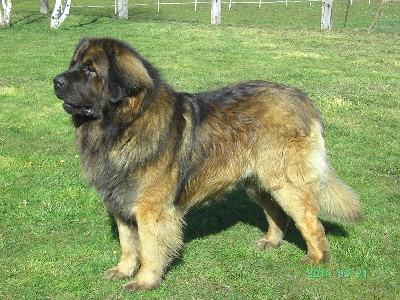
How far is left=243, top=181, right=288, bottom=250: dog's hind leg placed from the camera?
6.04 meters

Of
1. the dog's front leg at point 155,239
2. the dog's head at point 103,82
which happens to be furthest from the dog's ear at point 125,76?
the dog's front leg at point 155,239

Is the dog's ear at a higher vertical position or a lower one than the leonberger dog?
higher

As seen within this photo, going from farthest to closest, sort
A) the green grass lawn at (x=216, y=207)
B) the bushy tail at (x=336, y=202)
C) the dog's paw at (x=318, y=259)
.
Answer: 1. the bushy tail at (x=336, y=202)
2. the dog's paw at (x=318, y=259)
3. the green grass lawn at (x=216, y=207)

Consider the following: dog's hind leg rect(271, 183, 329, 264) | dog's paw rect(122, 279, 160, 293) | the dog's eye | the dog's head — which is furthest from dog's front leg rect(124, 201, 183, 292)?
the dog's eye

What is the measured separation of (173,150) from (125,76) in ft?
2.67

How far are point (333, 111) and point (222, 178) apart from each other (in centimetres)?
679

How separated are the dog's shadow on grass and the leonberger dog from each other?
71 cm

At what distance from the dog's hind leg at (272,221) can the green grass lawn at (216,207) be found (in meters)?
0.13

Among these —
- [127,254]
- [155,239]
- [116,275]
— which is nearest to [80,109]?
[155,239]

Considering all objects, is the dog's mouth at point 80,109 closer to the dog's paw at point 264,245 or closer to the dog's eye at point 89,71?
the dog's eye at point 89,71

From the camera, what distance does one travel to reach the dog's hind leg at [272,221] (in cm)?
604

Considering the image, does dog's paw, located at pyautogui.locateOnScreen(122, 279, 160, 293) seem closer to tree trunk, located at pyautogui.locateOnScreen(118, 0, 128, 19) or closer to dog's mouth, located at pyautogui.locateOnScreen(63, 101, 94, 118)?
dog's mouth, located at pyautogui.locateOnScreen(63, 101, 94, 118)

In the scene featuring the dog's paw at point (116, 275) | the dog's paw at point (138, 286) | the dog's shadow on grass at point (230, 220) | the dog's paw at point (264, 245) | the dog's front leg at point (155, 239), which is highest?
the dog's front leg at point (155, 239)

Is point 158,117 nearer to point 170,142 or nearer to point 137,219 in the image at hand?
point 170,142
